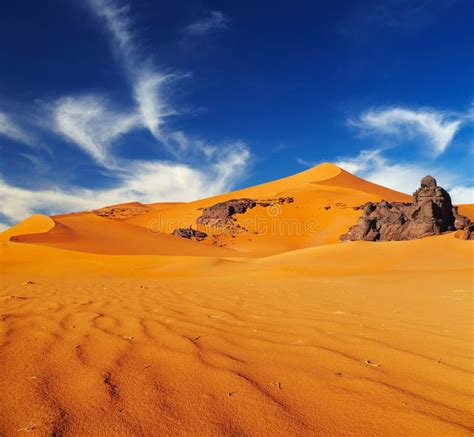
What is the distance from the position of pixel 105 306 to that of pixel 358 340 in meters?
3.35

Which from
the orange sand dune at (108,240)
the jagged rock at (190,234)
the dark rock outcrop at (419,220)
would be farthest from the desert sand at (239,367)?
the jagged rock at (190,234)

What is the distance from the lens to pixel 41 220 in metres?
26.1

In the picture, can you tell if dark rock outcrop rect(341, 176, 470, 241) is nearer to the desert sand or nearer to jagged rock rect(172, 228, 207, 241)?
jagged rock rect(172, 228, 207, 241)

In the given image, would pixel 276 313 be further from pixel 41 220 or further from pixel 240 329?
pixel 41 220

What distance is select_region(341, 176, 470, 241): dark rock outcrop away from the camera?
846 inches

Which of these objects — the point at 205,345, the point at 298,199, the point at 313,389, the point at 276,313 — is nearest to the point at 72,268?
the point at 276,313

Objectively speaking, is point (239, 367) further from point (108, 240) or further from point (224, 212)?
point (224, 212)

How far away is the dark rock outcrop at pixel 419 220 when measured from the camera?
70.5ft

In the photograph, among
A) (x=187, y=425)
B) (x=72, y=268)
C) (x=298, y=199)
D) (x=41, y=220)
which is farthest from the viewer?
(x=298, y=199)

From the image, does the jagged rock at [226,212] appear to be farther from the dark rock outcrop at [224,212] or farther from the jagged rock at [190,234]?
the jagged rock at [190,234]

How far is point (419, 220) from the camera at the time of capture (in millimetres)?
21938

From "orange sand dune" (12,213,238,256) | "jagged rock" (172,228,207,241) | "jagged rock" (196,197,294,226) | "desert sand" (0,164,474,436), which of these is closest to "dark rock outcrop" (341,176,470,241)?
"orange sand dune" (12,213,238,256)

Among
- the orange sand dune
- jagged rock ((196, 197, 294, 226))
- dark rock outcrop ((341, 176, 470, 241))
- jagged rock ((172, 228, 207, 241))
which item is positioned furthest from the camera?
jagged rock ((196, 197, 294, 226))

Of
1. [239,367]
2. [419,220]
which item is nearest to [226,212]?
[419,220]
